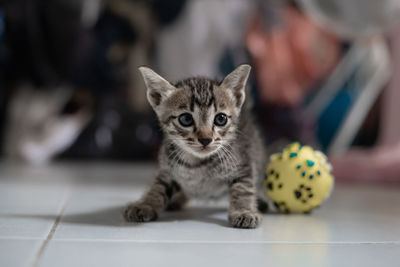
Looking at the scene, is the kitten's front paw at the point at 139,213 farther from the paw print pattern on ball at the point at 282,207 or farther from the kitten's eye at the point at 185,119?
the paw print pattern on ball at the point at 282,207

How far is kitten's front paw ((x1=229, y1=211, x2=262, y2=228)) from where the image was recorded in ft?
5.05

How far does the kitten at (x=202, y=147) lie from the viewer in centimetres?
162

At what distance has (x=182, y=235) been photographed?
1.40 m

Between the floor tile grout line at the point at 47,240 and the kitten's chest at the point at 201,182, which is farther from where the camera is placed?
the kitten's chest at the point at 201,182

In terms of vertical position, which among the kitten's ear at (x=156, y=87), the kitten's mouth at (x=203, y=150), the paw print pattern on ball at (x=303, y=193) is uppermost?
the kitten's ear at (x=156, y=87)

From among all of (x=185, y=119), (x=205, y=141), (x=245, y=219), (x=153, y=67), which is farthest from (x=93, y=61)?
(x=245, y=219)

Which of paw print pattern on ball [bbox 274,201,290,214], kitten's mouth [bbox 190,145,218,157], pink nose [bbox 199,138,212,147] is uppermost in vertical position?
pink nose [bbox 199,138,212,147]

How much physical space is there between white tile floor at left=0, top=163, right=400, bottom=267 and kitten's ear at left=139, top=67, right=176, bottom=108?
0.44 metres

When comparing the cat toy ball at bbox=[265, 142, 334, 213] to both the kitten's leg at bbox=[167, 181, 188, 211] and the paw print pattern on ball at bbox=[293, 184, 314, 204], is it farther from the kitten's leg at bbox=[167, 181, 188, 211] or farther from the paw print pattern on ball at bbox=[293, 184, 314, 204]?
the kitten's leg at bbox=[167, 181, 188, 211]

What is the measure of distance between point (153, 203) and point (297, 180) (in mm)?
527

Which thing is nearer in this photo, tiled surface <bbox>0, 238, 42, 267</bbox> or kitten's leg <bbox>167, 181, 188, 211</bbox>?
tiled surface <bbox>0, 238, 42, 267</bbox>

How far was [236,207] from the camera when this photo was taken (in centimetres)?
165

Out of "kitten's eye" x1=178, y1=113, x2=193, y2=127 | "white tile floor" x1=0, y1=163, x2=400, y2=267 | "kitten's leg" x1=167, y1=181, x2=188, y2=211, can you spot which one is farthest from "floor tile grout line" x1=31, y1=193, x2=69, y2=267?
"kitten's eye" x1=178, y1=113, x2=193, y2=127

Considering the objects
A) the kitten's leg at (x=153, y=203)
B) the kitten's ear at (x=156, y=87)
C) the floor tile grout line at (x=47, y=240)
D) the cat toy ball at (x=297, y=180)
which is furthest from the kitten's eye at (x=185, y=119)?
the floor tile grout line at (x=47, y=240)
